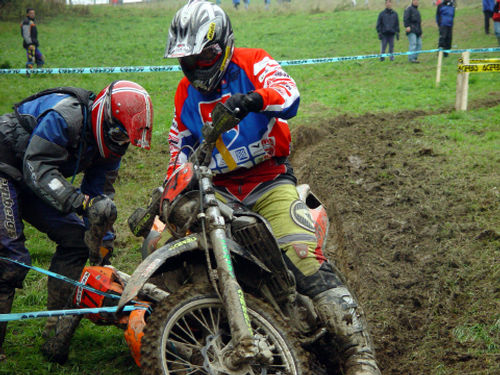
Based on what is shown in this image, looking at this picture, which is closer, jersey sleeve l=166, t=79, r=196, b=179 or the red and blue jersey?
the red and blue jersey

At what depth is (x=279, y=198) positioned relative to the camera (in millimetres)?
3729

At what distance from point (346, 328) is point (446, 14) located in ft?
53.9

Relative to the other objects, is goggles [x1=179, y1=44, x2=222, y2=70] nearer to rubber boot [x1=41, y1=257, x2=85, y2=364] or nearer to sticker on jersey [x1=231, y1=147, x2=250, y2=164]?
sticker on jersey [x1=231, y1=147, x2=250, y2=164]

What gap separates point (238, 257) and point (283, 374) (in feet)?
2.30

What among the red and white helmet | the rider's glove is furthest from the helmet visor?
the rider's glove

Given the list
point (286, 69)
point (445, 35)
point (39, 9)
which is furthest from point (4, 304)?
point (39, 9)

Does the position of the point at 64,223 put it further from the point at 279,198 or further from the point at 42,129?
Result: the point at 279,198

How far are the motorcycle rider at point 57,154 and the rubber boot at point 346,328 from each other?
5.34 ft

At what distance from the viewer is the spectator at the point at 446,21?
17.4 meters

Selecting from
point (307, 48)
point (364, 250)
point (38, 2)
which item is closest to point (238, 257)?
point (364, 250)

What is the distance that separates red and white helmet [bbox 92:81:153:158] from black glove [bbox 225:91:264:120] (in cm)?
102

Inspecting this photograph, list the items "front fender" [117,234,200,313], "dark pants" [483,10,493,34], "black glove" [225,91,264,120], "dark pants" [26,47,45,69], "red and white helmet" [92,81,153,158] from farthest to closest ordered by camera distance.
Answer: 1. "dark pants" [483,10,493,34]
2. "dark pants" [26,47,45,69]
3. "red and white helmet" [92,81,153,158]
4. "black glove" [225,91,264,120]
5. "front fender" [117,234,200,313]

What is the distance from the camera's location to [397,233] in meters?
5.78

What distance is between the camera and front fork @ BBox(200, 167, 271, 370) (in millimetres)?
2672
